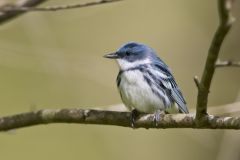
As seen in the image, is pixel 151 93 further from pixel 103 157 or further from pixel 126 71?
pixel 103 157

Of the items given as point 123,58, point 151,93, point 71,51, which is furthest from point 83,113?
point 71,51

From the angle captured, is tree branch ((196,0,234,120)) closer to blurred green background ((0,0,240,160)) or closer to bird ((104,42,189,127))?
bird ((104,42,189,127))

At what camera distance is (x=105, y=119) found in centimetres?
289

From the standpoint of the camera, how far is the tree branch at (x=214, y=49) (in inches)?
71.4

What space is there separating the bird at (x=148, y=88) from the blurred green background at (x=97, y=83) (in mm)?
1307

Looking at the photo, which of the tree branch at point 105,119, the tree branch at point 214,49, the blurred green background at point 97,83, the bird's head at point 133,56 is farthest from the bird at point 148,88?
the blurred green background at point 97,83

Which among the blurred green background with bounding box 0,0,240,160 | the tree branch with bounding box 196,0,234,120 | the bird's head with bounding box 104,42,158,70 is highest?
the tree branch with bounding box 196,0,234,120

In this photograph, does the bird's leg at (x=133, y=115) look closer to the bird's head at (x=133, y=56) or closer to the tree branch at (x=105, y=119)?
the tree branch at (x=105, y=119)

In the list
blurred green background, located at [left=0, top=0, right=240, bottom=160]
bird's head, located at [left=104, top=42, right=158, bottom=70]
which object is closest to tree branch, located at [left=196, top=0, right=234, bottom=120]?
bird's head, located at [left=104, top=42, right=158, bottom=70]

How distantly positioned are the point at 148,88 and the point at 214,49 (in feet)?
4.12

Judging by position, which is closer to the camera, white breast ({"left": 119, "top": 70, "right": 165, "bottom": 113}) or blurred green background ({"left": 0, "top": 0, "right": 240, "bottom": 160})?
white breast ({"left": 119, "top": 70, "right": 165, "bottom": 113})

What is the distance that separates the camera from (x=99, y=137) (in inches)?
199

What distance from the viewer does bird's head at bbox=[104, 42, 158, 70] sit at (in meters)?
3.43

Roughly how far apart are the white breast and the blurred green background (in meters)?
1.41
